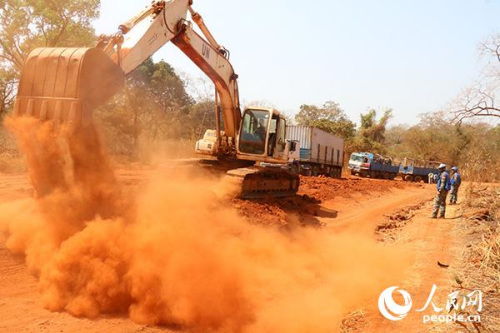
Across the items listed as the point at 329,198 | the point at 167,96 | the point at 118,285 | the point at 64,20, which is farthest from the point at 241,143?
the point at 167,96

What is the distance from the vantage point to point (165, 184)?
10484 millimetres

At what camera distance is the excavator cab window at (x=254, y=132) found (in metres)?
12.4

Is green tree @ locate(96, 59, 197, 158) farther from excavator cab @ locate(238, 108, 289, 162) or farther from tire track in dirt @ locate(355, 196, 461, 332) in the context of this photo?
tire track in dirt @ locate(355, 196, 461, 332)

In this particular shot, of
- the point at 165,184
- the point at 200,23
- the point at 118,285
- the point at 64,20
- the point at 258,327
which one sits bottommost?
the point at 258,327

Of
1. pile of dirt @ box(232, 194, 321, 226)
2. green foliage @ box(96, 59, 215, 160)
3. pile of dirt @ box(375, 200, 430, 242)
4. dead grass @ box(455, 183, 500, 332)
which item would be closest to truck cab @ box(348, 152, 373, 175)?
green foliage @ box(96, 59, 215, 160)

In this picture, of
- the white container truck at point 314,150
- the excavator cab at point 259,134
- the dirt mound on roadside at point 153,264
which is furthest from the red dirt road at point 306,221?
the white container truck at point 314,150

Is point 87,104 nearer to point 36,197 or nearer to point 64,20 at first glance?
point 36,197

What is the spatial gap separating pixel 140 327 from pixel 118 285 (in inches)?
A: 27.2

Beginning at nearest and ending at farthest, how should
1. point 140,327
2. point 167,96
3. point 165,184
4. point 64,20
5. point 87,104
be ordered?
point 140,327, point 87,104, point 165,184, point 64,20, point 167,96

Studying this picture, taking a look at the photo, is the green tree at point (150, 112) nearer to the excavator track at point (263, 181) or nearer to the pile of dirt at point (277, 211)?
the excavator track at point (263, 181)

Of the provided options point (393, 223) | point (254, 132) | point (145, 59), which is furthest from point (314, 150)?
point (145, 59)

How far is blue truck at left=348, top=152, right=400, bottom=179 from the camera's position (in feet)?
128

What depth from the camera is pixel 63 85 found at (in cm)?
625

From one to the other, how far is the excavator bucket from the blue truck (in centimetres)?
3511
